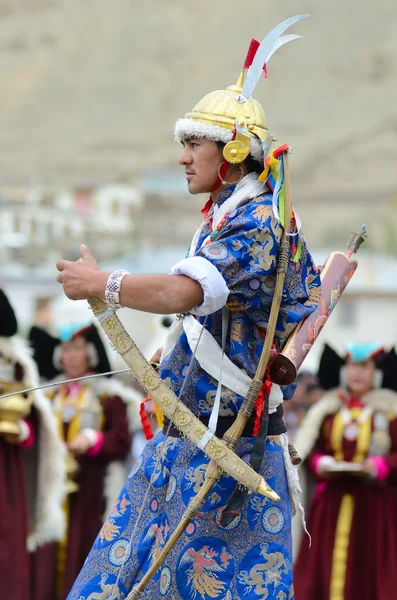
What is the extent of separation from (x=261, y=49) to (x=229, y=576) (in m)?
1.66

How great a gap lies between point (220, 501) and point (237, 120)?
1185 millimetres

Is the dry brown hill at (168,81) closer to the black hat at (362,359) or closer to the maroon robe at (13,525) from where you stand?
the black hat at (362,359)

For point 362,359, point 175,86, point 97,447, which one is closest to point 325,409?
point 362,359

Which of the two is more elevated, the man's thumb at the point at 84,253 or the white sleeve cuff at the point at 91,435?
the white sleeve cuff at the point at 91,435

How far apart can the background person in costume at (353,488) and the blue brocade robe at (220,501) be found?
3318 millimetres

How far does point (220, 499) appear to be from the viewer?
3354mm

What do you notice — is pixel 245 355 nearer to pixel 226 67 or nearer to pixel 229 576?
pixel 229 576

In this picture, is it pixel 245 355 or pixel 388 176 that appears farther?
pixel 388 176

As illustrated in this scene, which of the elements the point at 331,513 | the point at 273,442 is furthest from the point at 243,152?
the point at 331,513

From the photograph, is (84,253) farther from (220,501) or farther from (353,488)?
(353,488)

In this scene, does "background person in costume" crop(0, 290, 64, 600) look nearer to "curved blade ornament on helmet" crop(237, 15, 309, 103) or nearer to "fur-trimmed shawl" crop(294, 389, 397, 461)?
"fur-trimmed shawl" crop(294, 389, 397, 461)

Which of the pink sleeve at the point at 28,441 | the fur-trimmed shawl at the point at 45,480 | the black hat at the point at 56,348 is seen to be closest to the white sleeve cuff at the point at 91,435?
the black hat at the point at 56,348

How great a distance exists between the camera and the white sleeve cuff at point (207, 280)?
10.2ft

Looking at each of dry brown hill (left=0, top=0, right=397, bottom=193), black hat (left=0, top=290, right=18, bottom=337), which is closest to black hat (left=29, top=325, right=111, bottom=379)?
black hat (left=0, top=290, right=18, bottom=337)
